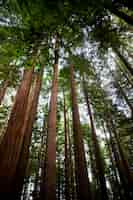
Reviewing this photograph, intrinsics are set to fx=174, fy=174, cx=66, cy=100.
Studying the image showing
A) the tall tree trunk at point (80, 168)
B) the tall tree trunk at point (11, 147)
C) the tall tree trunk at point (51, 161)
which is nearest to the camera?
the tall tree trunk at point (11, 147)

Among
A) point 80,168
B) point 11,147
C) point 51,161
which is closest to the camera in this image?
point 11,147

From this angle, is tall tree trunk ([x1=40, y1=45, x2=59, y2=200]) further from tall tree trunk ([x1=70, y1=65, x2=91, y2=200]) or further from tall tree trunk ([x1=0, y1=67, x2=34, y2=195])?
tall tree trunk ([x1=0, y1=67, x2=34, y2=195])

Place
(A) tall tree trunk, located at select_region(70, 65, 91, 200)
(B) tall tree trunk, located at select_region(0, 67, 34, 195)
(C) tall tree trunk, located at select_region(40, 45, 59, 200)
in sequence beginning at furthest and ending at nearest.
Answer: (A) tall tree trunk, located at select_region(70, 65, 91, 200)
(C) tall tree trunk, located at select_region(40, 45, 59, 200)
(B) tall tree trunk, located at select_region(0, 67, 34, 195)

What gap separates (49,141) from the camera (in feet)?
15.9

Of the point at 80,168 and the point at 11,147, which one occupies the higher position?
the point at 11,147

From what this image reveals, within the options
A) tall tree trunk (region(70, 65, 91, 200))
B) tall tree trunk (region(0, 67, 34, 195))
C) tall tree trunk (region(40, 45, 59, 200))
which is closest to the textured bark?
tall tree trunk (region(40, 45, 59, 200))

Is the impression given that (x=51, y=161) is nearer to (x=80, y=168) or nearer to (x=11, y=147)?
(x=80, y=168)

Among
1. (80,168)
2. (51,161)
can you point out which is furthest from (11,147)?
(80,168)

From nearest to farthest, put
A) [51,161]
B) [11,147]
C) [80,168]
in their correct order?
[11,147] → [51,161] → [80,168]

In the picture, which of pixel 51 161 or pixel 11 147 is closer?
pixel 11 147

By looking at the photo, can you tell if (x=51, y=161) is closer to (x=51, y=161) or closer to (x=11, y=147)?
(x=51, y=161)

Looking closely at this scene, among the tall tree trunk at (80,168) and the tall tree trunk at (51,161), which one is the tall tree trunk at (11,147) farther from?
the tall tree trunk at (80,168)

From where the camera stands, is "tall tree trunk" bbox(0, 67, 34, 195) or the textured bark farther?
the textured bark

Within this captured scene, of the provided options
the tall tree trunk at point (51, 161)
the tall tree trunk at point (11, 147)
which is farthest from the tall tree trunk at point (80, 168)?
the tall tree trunk at point (11, 147)
